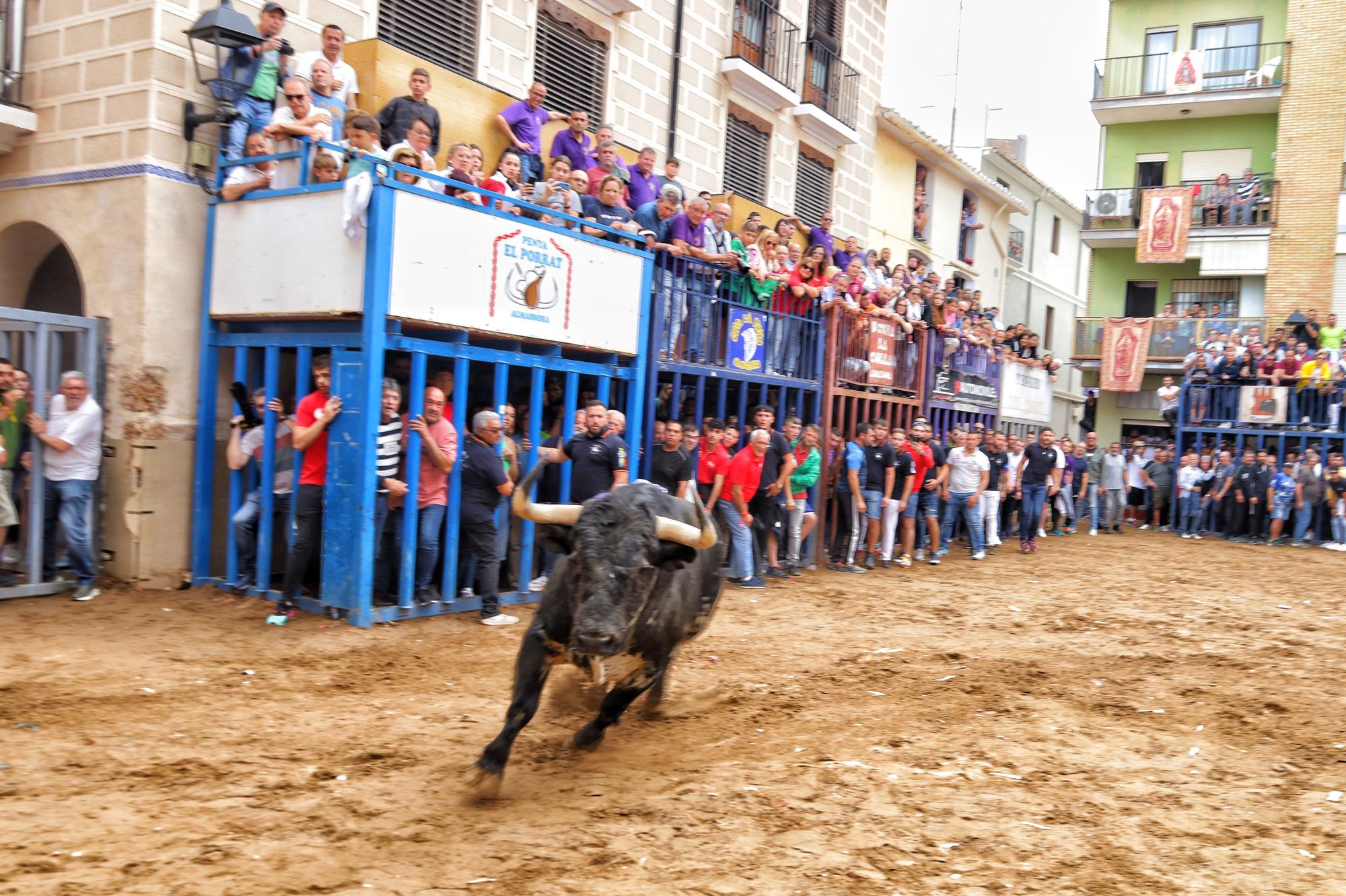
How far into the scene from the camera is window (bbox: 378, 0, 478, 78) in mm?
11359

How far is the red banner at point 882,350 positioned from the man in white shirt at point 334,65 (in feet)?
26.4

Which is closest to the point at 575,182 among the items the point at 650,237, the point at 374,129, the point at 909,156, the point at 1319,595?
the point at 650,237

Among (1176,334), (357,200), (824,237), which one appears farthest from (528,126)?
(1176,334)

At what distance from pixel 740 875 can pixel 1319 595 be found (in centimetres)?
1216

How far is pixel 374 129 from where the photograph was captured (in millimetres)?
8695

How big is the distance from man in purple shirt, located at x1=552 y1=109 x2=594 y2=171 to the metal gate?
5055 mm

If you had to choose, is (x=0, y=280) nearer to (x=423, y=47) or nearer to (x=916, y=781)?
(x=423, y=47)

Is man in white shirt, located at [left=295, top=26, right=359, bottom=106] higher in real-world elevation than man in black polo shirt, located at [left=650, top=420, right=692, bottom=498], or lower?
higher

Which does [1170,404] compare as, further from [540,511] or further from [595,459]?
[540,511]

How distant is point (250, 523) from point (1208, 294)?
28.2 m

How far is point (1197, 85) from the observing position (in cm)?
2939

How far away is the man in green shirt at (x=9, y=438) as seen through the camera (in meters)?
8.20

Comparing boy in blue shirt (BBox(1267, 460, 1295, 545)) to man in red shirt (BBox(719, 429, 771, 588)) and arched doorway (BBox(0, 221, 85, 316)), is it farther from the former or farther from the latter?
arched doorway (BBox(0, 221, 85, 316))

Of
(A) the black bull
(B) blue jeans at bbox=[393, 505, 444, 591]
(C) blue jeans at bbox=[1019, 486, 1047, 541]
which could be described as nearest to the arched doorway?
(B) blue jeans at bbox=[393, 505, 444, 591]
